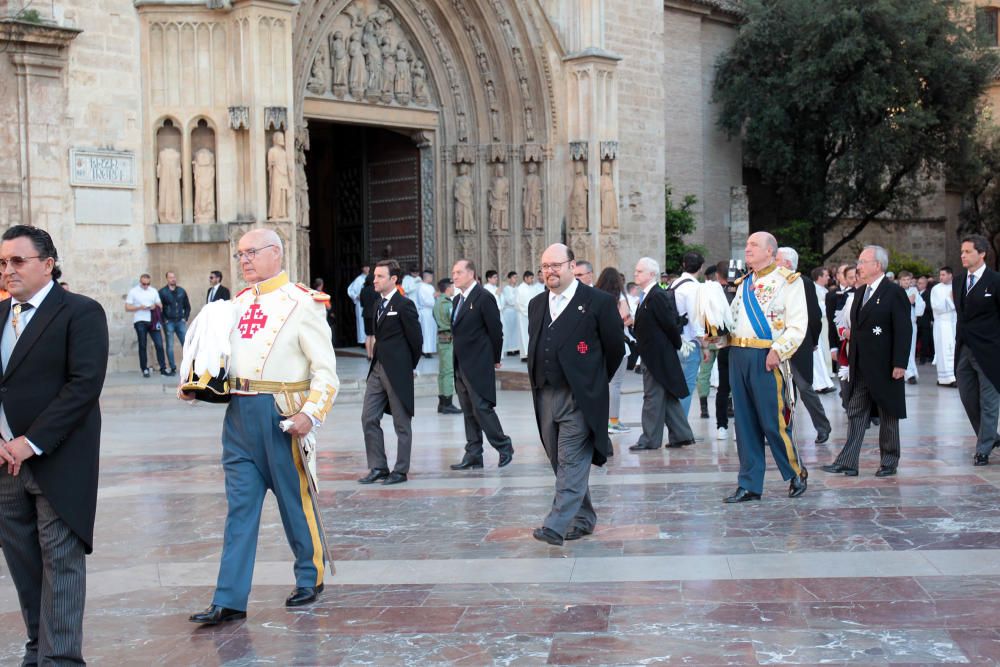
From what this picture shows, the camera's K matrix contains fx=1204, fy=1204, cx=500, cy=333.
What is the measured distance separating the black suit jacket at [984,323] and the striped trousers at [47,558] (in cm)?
774

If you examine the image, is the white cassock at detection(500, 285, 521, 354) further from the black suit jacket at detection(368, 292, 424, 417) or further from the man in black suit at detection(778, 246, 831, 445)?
the black suit jacket at detection(368, 292, 424, 417)

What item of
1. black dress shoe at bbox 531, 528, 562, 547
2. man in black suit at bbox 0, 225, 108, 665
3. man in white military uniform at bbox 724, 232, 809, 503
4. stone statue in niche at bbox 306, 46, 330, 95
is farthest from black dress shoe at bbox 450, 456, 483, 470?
stone statue in niche at bbox 306, 46, 330, 95

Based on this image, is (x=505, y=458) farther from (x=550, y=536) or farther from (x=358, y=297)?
(x=358, y=297)

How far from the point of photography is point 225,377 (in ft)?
18.8

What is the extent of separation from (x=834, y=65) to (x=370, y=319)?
22675 mm

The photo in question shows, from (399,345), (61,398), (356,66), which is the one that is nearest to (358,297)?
(356,66)

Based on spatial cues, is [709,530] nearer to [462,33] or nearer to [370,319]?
[370,319]

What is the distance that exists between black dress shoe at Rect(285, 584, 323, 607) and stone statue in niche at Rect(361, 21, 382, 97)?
16.6m

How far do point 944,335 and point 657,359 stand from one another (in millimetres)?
8657

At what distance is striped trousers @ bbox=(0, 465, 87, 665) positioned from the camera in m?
4.64

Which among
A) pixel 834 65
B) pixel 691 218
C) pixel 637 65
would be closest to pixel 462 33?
pixel 637 65

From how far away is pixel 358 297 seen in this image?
889 inches

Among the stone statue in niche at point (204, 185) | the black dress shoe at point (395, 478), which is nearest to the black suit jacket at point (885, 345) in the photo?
the black dress shoe at point (395, 478)

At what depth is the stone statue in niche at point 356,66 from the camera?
69.9 feet
